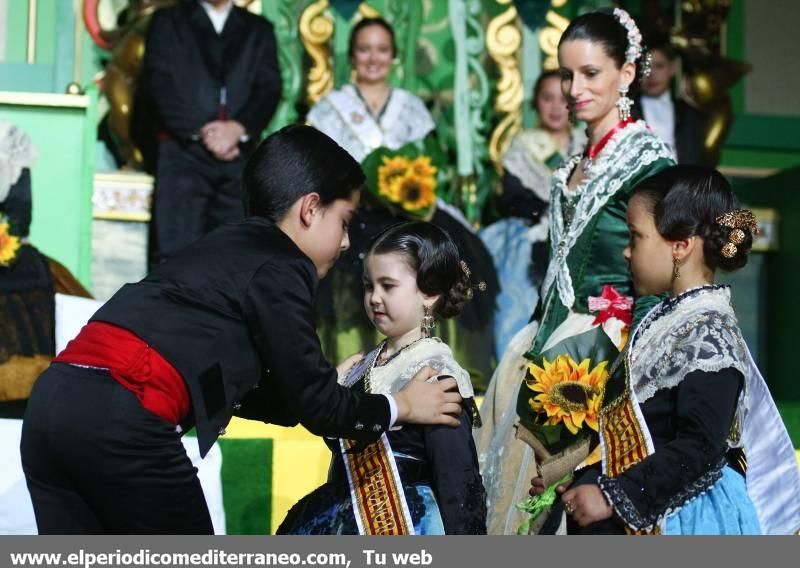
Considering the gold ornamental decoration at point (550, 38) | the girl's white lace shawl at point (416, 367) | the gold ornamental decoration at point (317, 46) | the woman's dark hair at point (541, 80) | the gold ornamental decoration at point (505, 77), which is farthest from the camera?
the gold ornamental decoration at point (550, 38)

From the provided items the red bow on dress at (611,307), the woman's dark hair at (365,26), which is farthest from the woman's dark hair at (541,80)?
the red bow on dress at (611,307)

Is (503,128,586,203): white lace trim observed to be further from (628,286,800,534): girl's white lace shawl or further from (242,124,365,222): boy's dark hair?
(242,124,365,222): boy's dark hair

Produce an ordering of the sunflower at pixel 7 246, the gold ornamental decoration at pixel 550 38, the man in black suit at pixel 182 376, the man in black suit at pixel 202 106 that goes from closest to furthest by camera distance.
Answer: the man in black suit at pixel 182 376 < the sunflower at pixel 7 246 < the man in black suit at pixel 202 106 < the gold ornamental decoration at pixel 550 38

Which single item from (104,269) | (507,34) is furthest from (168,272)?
(507,34)

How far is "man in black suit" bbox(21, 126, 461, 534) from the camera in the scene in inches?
102

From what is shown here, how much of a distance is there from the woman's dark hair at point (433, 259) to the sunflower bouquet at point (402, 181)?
8.01 ft

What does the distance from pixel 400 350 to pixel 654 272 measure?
1.78ft

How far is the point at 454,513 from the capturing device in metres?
2.88

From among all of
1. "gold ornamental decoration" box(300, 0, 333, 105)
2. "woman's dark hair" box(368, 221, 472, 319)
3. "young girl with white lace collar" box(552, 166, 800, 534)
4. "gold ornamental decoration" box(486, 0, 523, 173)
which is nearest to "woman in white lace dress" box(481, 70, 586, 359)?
"gold ornamental decoration" box(486, 0, 523, 173)

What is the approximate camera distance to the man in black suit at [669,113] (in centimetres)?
666

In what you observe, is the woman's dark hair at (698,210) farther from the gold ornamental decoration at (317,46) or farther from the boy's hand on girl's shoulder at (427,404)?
the gold ornamental decoration at (317,46)

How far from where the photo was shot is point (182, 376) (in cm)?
263

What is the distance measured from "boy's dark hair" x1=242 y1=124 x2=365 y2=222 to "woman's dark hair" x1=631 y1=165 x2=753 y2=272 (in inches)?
24.4

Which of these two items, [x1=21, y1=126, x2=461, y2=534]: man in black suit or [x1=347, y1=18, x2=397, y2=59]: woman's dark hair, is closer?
[x1=21, y1=126, x2=461, y2=534]: man in black suit
